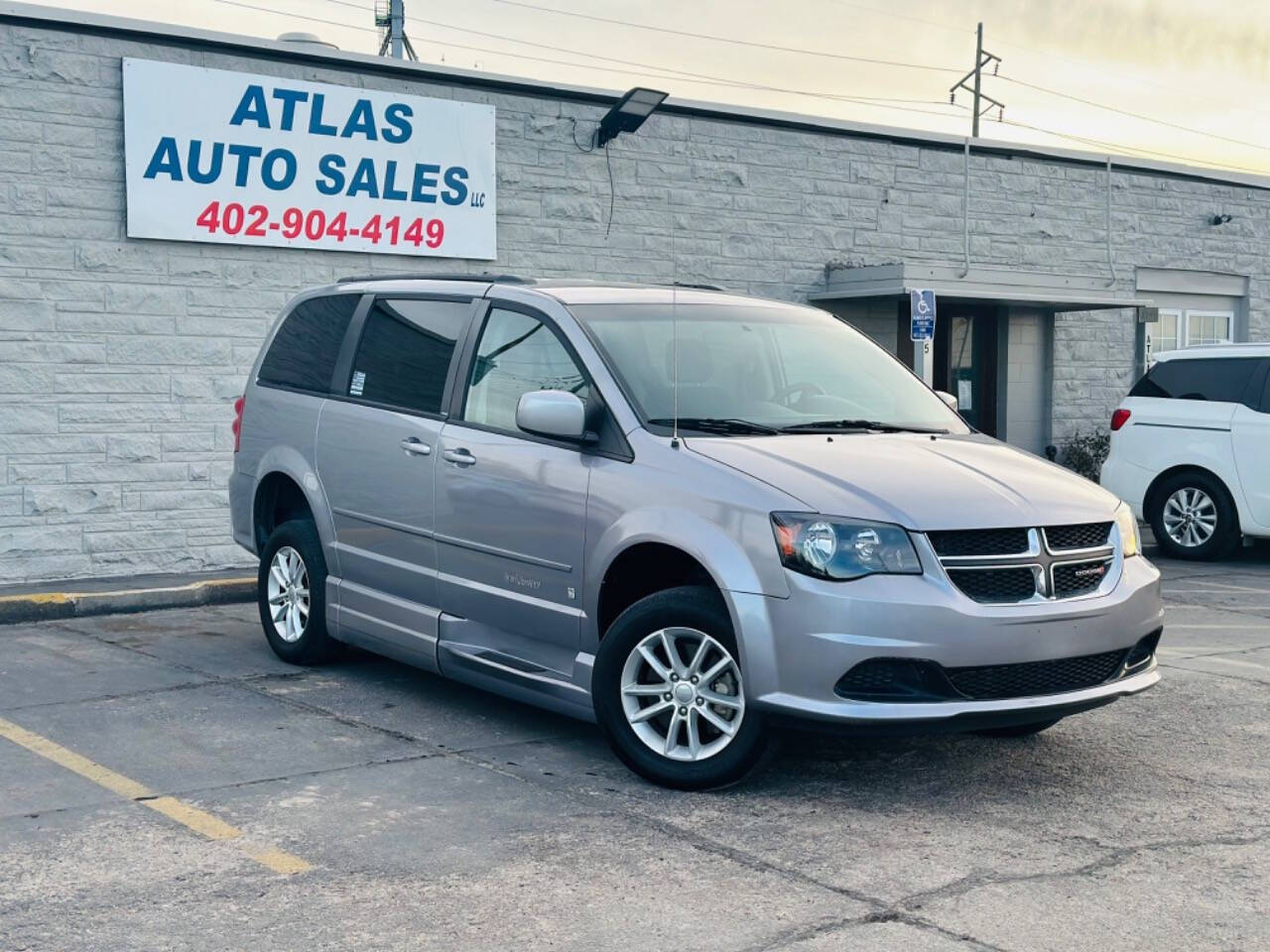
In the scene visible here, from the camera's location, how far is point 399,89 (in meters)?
13.0

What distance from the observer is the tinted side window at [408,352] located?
A: 7.23 metres

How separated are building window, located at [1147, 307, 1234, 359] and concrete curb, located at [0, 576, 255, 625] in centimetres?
1275

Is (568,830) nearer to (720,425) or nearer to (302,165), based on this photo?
(720,425)

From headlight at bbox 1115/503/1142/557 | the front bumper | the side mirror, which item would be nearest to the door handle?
the side mirror

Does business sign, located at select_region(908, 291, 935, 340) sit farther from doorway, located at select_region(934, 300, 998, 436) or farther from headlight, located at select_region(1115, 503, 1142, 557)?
headlight, located at select_region(1115, 503, 1142, 557)

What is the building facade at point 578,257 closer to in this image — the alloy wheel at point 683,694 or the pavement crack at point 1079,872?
the alloy wheel at point 683,694

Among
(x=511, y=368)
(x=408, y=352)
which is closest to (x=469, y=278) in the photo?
(x=408, y=352)

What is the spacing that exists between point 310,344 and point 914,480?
389 cm

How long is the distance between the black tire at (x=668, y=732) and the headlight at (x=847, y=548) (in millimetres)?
390

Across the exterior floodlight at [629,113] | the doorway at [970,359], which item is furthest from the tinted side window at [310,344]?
the doorway at [970,359]

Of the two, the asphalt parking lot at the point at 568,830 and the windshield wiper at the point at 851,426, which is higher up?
the windshield wiper at the point at 851,426

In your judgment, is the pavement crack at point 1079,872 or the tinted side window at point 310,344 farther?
the tinted side window at point 310,344

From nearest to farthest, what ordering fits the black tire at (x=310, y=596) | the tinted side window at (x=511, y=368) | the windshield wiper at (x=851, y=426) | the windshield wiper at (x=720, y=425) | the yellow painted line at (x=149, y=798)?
the yellow painted line at (x=149, y=798), the windshield wiper at (x=720, y=425), the windshield wiper at (x=851, y=426), the tinted side window at (x=511, y=368), the black tire at (x=310, y=596)

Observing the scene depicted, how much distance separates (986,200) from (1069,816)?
12879 mm
